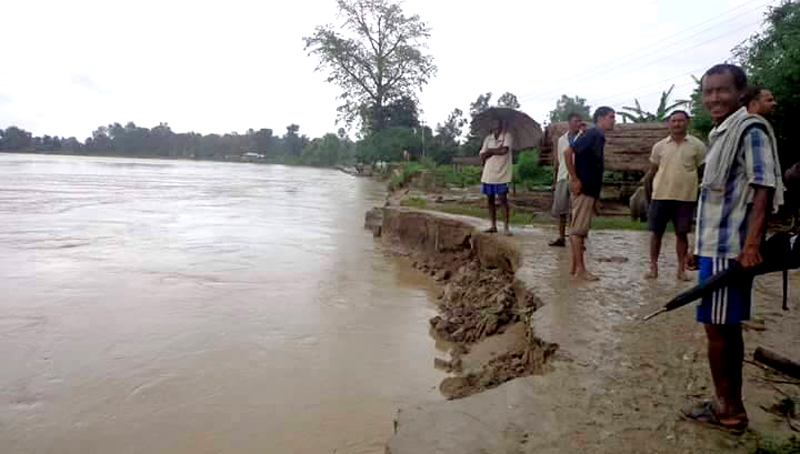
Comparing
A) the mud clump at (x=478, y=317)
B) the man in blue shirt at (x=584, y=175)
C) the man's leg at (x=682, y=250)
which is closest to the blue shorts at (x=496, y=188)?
the mud clump at (x=478, y=317)

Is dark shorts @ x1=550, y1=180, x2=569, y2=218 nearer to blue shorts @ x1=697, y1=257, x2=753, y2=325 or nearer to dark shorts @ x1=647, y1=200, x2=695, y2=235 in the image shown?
dark shorts @ x1=647, y1=200, x2=695, y2=235

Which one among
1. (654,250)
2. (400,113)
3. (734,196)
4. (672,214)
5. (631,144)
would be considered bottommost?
(654,250)

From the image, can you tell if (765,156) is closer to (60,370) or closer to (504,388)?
(504,388)

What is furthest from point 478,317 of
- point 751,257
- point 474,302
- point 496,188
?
point 751,257

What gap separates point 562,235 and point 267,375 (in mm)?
4159

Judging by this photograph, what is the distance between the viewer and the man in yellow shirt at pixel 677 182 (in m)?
4.75

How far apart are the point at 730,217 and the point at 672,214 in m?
2.79

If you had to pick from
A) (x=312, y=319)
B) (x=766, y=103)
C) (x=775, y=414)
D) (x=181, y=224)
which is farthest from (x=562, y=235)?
(x=181, y=224)

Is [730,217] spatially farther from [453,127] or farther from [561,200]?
[453,127]

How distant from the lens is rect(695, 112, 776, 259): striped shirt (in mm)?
→ 2174

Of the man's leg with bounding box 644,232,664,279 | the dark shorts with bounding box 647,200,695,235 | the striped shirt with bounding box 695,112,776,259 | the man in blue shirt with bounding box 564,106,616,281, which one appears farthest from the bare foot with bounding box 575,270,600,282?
the striped shirt with bounding box 695,112,776,259

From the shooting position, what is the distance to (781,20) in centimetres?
944

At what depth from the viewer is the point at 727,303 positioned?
87.7 inches

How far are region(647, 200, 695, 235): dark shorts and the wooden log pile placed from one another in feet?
19.6
